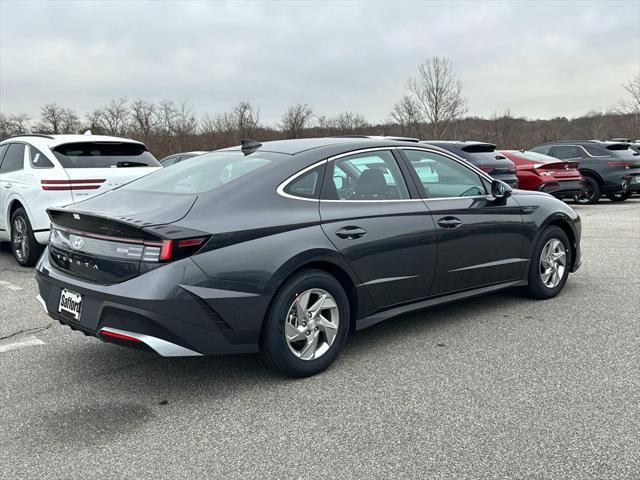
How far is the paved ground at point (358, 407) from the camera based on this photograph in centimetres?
265

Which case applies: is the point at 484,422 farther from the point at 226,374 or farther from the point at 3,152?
the point at 3,152

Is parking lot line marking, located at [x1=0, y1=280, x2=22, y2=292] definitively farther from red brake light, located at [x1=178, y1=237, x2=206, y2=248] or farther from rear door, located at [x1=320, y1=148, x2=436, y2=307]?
rear door, located at [x1=320, y1=148, x2=436, y2=307]

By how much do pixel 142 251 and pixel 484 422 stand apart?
1.99 metres

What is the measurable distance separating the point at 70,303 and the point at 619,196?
54.6ft

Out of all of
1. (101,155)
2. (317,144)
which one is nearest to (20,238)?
(101,155)

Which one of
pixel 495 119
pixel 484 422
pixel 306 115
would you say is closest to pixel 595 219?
pixel 484 422

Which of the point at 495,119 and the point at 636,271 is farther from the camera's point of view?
the point at 495,119

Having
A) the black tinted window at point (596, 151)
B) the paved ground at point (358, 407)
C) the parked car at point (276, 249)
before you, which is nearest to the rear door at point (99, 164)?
the paved ground at point (358, 407)

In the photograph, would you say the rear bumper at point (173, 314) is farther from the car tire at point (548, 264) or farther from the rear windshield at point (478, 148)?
the rear windshield at point (478, 148)

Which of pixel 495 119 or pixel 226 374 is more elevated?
pixel 495 119

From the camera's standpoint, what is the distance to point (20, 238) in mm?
7254

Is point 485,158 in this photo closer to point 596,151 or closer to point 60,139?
point 596,151

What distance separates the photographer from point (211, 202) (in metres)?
3.42

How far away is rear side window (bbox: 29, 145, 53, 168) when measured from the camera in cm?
691
